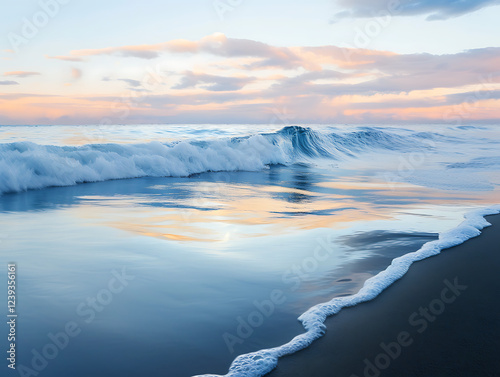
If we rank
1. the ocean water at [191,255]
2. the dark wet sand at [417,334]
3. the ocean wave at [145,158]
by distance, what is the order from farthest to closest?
the ocean wave at [145,158]
the ocean water at [191,255]
the dark wet sand at [417,334]

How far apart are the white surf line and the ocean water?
14mm

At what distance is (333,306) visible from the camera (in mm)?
3293

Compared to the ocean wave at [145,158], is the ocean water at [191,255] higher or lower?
lower

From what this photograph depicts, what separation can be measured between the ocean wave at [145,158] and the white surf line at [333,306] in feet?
27.5

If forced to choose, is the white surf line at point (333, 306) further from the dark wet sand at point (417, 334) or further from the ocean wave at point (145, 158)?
the ocean wave at point (145, 158)

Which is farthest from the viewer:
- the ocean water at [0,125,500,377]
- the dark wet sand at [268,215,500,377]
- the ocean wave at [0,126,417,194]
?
the ocean wave at [0,126,417,194]

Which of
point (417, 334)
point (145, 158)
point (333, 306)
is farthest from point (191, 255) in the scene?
point (145, 158)

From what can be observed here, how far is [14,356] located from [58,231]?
10.7ft

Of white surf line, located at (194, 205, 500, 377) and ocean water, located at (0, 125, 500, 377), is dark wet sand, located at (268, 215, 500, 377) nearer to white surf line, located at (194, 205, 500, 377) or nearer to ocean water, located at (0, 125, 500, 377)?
white surf line, located at (194, 205, 500, 377)

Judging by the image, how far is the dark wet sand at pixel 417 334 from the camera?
2.42 meters

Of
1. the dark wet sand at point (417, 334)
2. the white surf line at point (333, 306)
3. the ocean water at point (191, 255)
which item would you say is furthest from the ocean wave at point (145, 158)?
the dark wet sand at point (417, 334)

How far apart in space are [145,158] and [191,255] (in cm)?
916

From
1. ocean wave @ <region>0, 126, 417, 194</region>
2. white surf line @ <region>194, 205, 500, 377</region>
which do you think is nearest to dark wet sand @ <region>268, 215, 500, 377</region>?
white surf line @ <region>194, 205, 500, 377</region>

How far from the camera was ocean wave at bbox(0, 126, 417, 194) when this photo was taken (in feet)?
32.8
